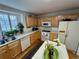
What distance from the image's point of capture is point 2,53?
192 cm

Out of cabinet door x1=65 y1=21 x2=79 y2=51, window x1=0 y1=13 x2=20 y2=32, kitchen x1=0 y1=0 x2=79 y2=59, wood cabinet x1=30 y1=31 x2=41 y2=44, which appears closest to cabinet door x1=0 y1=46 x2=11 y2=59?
kitchen x1=0 y1=0 x2=79 y2=59

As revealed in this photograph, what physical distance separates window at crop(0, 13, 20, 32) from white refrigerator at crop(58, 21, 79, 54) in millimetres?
2562

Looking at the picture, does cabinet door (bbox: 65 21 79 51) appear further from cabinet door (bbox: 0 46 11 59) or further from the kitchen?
cabinet door (bbox: 0 46 11 59)

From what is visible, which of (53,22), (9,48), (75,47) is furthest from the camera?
(53,22)

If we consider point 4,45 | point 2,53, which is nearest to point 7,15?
point 4,45

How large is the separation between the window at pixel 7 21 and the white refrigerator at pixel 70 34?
256 centimetres

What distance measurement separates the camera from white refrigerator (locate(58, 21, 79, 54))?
2691mm

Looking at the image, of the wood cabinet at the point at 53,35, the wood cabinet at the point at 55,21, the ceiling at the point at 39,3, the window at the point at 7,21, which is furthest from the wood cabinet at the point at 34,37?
the ceiling at the point at 39,3

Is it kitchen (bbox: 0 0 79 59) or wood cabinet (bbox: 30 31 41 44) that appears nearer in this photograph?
kitchen (bbox: 0 0 79 59)

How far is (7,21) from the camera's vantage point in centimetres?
297

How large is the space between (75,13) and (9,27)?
358 cm

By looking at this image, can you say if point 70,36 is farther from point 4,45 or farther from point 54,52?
point 4,45

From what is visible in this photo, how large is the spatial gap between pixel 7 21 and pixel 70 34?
3.11m

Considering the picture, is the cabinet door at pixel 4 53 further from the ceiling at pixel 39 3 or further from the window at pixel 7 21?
the ceiling at pixel 39 3
